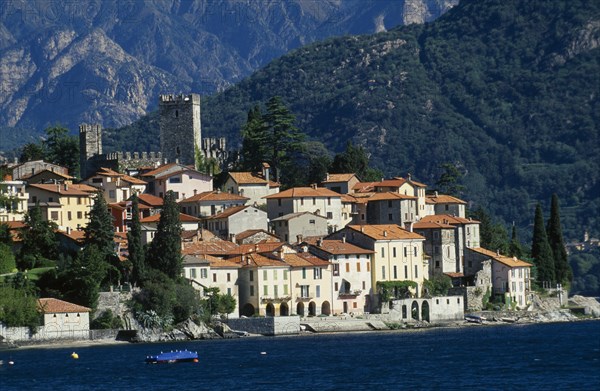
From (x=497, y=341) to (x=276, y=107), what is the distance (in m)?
42.7

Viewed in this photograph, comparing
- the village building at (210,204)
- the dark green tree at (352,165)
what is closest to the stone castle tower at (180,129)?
the dark green tree at (352,165)

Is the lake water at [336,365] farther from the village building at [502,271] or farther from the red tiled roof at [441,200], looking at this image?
the red tiled roof at [441,200]

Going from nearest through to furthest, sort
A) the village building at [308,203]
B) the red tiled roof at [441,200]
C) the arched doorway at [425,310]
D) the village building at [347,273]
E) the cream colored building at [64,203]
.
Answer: the village building at [347,273] → the arched doorway at [425,310] → the cream colored building at [64,203] → the village building at [308,203] → the red tiled roof at [441,200]

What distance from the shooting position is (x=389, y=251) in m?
126

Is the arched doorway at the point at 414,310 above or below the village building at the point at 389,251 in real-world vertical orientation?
below

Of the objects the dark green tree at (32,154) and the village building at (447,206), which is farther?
the dark green tree at (32,154)

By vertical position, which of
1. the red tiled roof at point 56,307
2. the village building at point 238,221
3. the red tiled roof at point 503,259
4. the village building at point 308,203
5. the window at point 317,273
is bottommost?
the red tiled roof at point 56,307

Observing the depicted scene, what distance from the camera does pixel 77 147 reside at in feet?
493

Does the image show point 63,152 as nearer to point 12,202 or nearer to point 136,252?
point 12,202

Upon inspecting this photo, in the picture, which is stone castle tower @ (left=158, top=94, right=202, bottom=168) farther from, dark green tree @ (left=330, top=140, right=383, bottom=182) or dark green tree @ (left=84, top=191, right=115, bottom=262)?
dark green tree @ (left=84, top=191, right=115, bottom=262)

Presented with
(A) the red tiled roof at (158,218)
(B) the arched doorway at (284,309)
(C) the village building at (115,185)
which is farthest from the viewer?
(C) the village building at (115,185)

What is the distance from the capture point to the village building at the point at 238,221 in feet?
423

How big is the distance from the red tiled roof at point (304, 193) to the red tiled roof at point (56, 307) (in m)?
28.1

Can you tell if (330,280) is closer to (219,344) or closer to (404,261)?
(404,261)
